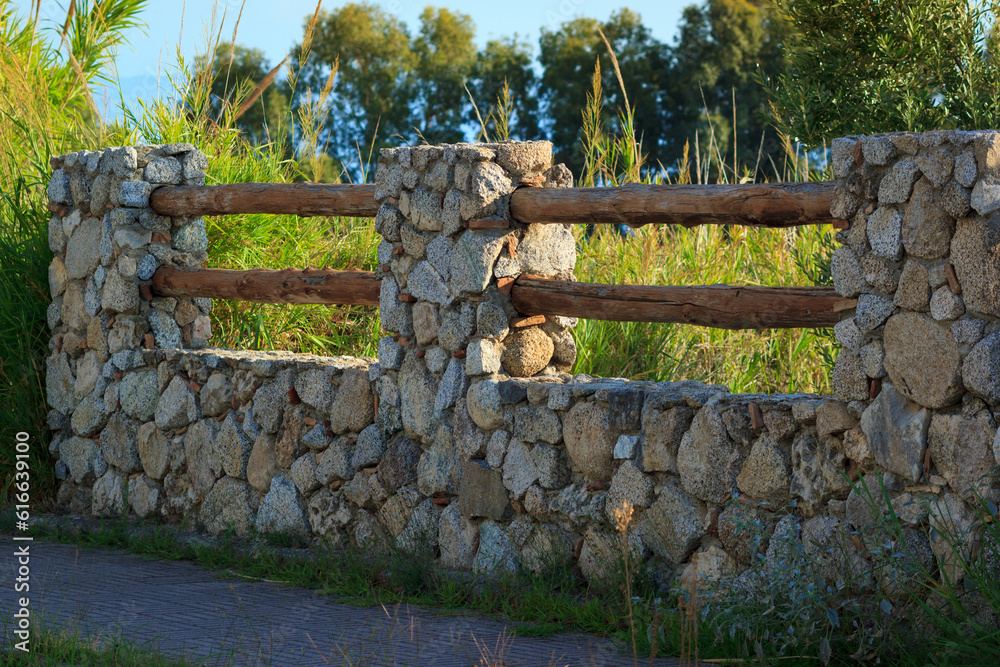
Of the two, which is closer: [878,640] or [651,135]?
[878,640]

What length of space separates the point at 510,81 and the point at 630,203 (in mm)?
25762

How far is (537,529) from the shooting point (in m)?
4.85

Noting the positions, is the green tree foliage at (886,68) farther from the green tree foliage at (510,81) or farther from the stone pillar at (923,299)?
the green tree foliage at (510,81)

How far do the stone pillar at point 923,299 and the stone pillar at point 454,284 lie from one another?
5.28 ft

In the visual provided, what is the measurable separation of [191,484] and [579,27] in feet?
80.8

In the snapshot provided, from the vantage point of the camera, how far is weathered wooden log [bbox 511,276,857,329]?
429 cm

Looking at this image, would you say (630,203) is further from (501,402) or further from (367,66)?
(367,66)

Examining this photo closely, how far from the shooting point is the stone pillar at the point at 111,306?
6.63 m

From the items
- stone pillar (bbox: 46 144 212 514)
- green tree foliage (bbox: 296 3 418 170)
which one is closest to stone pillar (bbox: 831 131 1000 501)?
stone pillar (bbox: 46 144 212 514)

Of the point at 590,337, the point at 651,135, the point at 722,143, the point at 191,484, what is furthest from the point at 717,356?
the point at 651,135

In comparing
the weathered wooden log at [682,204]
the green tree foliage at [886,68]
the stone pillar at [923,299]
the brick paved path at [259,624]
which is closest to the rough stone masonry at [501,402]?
the stone pillar at [923,299]

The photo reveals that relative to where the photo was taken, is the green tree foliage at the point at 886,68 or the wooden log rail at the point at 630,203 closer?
the wooden log rail at the point at 630,203

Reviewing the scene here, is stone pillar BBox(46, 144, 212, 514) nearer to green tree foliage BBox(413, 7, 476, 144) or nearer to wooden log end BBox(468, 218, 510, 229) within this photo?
wooden log end BBox(468, 218, 510, 229)

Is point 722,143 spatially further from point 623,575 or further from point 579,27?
point 623,575
